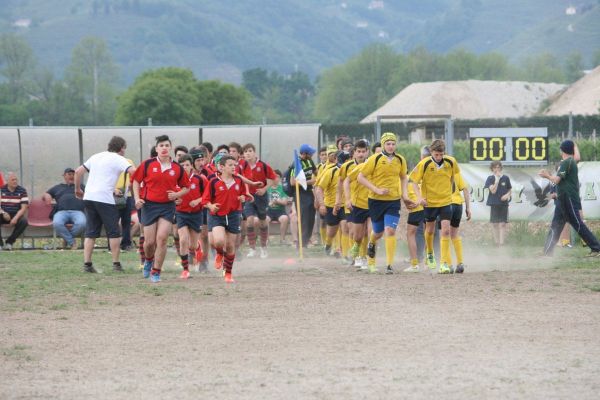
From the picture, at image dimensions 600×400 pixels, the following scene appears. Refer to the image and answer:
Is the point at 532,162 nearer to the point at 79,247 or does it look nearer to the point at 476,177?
the point at 476,177

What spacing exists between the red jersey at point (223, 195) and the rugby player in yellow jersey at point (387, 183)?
1781 mm

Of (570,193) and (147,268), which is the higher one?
(570,193)

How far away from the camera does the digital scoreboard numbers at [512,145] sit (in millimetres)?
22812

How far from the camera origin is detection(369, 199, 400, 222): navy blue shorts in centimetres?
1709

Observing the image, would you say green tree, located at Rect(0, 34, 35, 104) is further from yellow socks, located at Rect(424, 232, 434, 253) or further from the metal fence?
yellow socks, located at Rect(424, 232, 434, 253)

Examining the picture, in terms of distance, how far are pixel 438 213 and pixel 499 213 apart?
716cm

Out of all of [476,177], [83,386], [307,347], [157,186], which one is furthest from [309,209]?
[83,386]

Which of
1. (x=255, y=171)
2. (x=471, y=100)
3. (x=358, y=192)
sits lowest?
(x=358, y=192)

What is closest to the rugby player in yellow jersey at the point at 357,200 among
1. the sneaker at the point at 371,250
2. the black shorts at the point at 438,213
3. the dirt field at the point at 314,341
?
the sneaker at the point at 371,250

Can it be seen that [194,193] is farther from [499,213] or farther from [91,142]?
[91,142]

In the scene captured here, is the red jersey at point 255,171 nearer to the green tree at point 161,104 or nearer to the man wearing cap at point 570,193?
the man wearing cap at point 570,193

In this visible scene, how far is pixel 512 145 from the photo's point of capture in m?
23.0

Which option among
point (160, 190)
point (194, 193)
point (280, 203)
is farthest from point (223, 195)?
point (280, 203)

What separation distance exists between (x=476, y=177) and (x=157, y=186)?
9.81 m
